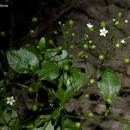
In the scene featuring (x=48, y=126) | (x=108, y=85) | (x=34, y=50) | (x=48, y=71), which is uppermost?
(x=34, y=50)

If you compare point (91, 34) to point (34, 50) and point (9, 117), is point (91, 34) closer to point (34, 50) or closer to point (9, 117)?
point (34, 50)

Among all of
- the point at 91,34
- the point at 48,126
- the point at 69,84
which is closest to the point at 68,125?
the point at 48,126

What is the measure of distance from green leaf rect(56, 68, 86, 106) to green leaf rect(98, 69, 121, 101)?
0.48ft

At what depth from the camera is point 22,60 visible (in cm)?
120

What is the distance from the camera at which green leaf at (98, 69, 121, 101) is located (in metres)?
1.18

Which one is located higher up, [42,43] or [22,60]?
[42,43]

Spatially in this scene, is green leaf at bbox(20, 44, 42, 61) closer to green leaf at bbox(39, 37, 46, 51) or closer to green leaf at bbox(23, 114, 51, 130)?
green leaf at bbox(39, 37, 46, 51)

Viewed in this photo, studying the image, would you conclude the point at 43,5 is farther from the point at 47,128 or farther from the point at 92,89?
the point at 47,128

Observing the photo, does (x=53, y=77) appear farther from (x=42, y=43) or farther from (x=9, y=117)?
(x=9, y=117)

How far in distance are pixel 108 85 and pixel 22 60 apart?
638 millimetres

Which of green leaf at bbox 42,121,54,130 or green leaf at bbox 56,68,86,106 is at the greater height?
green leaf at bbox 56,68,86,106

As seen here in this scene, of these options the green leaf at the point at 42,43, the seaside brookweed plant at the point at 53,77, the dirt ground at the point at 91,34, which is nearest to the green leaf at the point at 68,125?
the seaside brookweed plant at the point at 53,77

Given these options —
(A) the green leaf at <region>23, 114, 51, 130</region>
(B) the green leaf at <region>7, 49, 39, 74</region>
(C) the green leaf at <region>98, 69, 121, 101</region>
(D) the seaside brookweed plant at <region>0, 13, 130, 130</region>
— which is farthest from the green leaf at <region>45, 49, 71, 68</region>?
(A) the green leaf at <region>23, 114, 51, 130</region>

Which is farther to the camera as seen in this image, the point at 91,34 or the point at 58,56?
the point at 91,34
